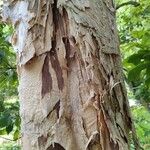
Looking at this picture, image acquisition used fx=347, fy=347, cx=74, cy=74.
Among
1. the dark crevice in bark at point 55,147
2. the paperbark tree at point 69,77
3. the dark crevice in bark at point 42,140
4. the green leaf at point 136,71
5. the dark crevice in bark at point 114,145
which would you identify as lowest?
the dark crevice in bark at point 114,145

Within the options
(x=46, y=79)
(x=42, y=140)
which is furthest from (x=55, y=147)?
(x=46, y=79)

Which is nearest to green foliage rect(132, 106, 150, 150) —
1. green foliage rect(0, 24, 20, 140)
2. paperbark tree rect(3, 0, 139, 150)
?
green foliage rect(0, 24, 20, 140)

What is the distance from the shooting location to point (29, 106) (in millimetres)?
701

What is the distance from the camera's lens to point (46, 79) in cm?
71

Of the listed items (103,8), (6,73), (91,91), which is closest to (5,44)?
(6,73)

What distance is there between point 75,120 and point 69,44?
0.53ft

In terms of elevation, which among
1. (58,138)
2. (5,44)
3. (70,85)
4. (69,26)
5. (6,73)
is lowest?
(58,138)

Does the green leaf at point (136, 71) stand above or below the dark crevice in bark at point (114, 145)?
above

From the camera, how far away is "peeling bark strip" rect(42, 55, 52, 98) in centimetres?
70

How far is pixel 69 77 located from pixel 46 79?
0.05 m

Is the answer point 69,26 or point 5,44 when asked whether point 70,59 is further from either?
point 5,44

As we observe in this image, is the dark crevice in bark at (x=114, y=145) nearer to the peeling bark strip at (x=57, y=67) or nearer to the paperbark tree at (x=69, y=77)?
the paperbark tree at (x=69, y=77)

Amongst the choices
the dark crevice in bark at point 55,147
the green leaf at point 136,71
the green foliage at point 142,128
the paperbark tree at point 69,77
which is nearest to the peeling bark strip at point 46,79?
the paperbark tree at point 69,77

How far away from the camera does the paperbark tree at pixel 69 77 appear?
66 centimetres
